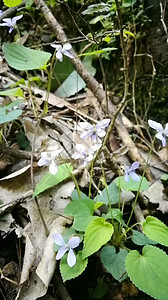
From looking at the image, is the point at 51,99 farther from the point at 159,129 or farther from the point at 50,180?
the point at 159,129

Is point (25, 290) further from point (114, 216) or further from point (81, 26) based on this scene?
point (81, 26)

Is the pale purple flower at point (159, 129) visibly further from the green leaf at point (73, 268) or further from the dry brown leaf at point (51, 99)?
the dry brown leaf at point (51, 99)

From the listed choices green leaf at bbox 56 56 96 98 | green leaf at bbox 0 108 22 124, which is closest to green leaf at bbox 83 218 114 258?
green leaf at bbox 0 108 22 124

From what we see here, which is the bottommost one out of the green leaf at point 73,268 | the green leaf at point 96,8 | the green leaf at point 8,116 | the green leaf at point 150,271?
the green leaf at point 150,271

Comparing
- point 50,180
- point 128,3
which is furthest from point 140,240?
point 128,3

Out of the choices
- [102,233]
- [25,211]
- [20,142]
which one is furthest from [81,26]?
[102,233]

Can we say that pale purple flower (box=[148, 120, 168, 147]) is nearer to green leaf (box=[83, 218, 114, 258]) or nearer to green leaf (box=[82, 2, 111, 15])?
green leaf (box=[83, 218, 114, 258])

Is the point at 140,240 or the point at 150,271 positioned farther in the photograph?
the point at 140,240

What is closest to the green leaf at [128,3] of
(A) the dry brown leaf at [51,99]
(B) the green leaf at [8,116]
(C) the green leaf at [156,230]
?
(A) the dry brown leaf at [51,99]
